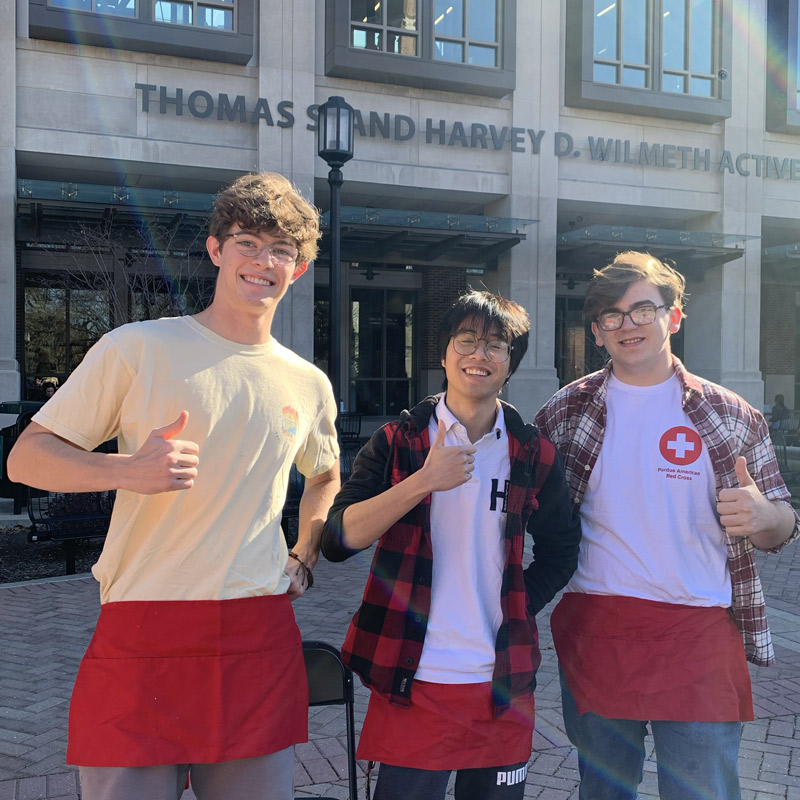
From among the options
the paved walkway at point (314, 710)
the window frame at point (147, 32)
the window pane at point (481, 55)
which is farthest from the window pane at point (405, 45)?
the paved walkway at point (314, 710)

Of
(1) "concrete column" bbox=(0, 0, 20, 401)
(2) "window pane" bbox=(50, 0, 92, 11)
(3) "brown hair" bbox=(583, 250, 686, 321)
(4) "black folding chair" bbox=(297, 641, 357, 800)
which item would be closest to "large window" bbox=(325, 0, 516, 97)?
(2) "window pane" bbox=(50, 0, 92, 11)

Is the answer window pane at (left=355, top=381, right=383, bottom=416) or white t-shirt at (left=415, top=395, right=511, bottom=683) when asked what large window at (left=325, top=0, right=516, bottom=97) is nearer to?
window pane at (left=355, top=381, right=383, bottom=416)

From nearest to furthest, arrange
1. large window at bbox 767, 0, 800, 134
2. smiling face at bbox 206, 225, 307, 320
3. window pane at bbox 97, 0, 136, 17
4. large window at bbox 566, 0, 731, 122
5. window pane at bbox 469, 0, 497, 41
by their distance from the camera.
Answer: smiling face at bbox 206, 225, 307, 320 < window pane at bbox 97, 0, 136, 17 < window pane at bbox 469, 0, 497, 41 < large window at bbox 566, 0, 731, 122 < large window at bbox 767, 0, 800, 134

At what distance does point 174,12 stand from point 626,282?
15390 mm

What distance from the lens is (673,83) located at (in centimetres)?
1914

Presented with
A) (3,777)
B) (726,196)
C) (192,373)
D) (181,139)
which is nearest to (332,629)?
(3,777)

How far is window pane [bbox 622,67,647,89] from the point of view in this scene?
18.7 metres

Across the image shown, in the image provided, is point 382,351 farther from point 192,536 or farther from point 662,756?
point 192,536

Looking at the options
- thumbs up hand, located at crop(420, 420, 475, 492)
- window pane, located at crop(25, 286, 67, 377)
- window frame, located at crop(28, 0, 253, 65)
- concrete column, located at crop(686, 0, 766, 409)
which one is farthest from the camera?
concrete column, located at crop(686, 0, 766, 409)

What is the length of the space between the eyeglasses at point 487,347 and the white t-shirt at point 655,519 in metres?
0.52

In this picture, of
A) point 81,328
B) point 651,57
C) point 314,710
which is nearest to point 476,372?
point 314,710

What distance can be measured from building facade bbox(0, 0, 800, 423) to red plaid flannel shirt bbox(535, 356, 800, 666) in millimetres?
10938

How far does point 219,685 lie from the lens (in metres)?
2.07

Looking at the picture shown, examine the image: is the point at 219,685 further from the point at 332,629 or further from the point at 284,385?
the point at 332,629
